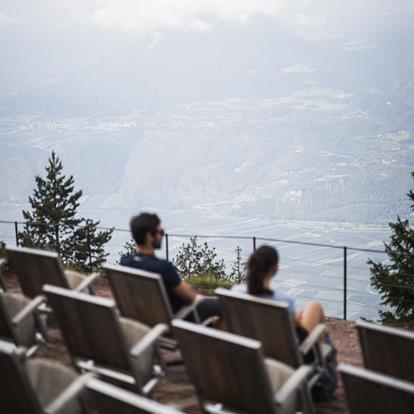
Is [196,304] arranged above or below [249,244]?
above

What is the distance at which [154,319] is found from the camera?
418 cm

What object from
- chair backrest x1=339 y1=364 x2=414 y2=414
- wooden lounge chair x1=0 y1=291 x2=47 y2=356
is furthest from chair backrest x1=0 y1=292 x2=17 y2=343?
chair backrest x1=339 y1=364 x2=414 y2=414

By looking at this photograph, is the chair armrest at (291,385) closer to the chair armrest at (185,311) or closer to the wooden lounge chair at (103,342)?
the wooden lounge chair at (103,342)

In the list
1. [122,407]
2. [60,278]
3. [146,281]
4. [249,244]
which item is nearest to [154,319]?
[146,281]

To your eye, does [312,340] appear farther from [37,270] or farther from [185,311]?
[37,270]

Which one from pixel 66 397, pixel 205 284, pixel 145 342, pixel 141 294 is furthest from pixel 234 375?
pixel 205 284

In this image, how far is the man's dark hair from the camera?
469cm

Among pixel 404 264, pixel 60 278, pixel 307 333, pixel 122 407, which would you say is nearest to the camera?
pixel 122 407

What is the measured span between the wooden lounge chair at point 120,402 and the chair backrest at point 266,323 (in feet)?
4.75

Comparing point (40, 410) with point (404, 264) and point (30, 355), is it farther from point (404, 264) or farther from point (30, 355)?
point (404, 264)

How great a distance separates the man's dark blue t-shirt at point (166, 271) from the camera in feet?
14.8

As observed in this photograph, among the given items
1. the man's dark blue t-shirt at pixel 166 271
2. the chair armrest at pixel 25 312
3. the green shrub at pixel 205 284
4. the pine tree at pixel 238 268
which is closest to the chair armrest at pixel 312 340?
the man's dark blue t-shirt at pixel 166 271

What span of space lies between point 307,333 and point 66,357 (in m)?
1.83

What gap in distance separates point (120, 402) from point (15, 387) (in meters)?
0.52
